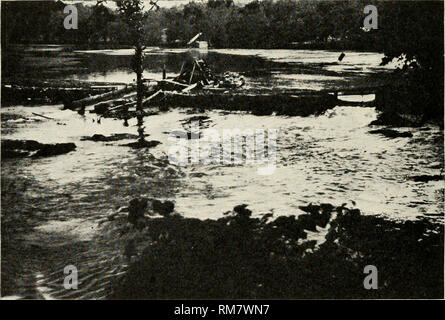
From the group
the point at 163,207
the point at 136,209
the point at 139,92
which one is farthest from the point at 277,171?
the point at 139,92

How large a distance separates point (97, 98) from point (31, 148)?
6.14 meters

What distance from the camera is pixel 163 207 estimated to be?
8.13 m

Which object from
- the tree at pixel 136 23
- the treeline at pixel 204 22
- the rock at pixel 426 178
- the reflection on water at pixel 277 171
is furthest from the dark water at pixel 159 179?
the treeline at pixel 204 22

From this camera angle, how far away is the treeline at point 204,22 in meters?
9.32

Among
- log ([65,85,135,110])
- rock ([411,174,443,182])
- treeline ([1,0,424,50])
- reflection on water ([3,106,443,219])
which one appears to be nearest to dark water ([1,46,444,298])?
reflection on water ([3,106,443,219])

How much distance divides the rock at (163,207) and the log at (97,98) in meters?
8.04

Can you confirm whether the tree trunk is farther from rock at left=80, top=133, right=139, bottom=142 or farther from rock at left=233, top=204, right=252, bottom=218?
rock at left=233, top=204, right=252, bottom=218

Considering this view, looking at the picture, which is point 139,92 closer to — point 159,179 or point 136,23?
point 136,23

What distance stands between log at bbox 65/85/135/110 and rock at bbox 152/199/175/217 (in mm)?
8041

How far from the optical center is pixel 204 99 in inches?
621

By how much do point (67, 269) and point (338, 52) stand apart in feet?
27.9

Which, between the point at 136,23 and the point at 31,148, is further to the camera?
the point at 31,148

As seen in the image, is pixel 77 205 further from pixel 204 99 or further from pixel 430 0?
pixel 204 99

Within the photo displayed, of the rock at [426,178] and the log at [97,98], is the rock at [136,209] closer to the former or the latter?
the rock at [426,178]
